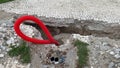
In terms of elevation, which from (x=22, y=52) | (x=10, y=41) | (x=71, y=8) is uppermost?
(x=71, y=8)

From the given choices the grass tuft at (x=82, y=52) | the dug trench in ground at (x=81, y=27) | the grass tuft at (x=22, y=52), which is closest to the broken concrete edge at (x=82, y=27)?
the dug trench in ground at (x=81, y=27)

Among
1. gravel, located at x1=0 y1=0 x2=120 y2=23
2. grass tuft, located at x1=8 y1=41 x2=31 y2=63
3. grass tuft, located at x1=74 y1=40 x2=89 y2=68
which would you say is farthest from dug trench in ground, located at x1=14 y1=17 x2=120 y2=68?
grass tuft, located at x1=8 y1=41 x2=31 y2=63

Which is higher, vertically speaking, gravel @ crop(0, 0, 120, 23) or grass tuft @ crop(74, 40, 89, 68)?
gravel @ crop(0, 0, 120, 23)

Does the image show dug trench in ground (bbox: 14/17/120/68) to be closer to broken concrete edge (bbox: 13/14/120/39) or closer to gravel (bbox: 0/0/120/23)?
broken concrete edge (bbox: 13/14/120/39)

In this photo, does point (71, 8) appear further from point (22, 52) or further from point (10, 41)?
point (22, 52)

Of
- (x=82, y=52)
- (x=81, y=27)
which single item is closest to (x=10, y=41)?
(x=82, y=52)

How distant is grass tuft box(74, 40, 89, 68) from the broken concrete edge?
1393 millimetres

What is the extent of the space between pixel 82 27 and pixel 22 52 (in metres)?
3.21

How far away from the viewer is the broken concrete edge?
47.0 feet

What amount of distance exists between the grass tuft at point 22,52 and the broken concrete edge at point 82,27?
6.84ft

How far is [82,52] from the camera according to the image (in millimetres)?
12805

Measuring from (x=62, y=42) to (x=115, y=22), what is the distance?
258cm

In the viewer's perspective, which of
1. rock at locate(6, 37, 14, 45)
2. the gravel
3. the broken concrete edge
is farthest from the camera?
the gravel

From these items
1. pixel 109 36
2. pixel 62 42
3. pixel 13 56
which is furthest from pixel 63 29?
pixel 13 56
